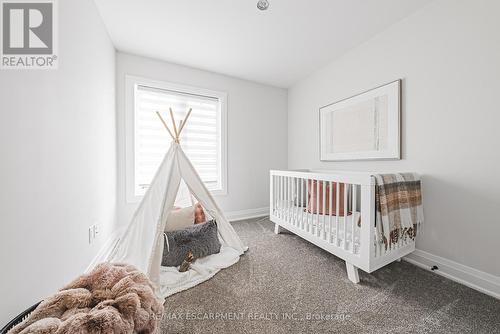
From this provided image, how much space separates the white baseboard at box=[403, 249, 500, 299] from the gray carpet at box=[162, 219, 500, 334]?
0.22ft

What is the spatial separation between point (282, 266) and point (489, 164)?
170 centimetres

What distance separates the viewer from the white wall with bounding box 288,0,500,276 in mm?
1340

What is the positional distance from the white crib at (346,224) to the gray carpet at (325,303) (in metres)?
0.16

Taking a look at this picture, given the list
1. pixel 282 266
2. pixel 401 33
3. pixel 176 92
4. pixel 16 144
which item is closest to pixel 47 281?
pixel 16 144

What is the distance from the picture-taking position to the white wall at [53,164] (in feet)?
2.67

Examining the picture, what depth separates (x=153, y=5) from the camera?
165 centimetres

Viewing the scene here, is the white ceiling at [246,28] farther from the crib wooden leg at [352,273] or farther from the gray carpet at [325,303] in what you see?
the gray carpet at [325,303]

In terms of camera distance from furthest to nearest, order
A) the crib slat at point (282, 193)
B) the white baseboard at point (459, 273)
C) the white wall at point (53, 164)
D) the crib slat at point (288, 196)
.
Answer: the crib slat at point (282, 193), the crib slat at point (288, 196), the white baseboard at point (459, 273), the white wall at point (53, 164)

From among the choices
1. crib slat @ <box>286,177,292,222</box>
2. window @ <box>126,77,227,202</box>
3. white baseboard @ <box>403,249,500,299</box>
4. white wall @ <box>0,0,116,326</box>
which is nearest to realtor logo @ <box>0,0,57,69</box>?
white wall @ <box>0,0,116,326</box>

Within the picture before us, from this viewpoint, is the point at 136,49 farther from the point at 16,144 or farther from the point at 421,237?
the point at 421,237

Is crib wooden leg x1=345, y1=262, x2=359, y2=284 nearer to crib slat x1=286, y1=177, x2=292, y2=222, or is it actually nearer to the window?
crib slat x1=286, y1=177, x2=292, y2=222

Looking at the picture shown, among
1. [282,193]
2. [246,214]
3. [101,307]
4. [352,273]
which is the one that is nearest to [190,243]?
[101,307]

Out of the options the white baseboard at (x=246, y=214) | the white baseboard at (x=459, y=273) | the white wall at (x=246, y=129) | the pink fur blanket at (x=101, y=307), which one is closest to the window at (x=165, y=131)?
the white wall at (x=246, y=129)

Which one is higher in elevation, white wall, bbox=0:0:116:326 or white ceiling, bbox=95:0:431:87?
white ceiling, bbox=95:0:431:87
